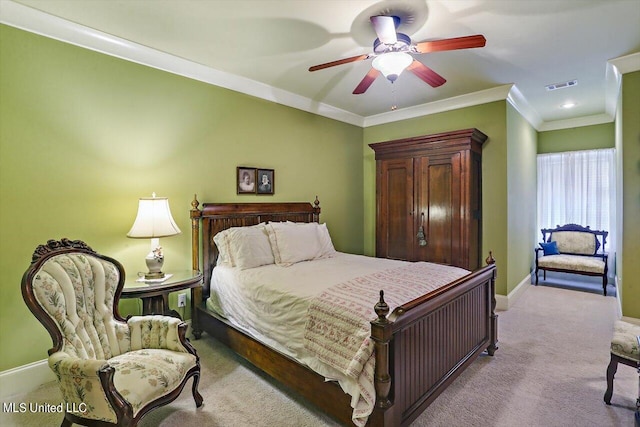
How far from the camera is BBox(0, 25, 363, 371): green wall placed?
233 cm

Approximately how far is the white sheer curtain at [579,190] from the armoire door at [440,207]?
2854 mm

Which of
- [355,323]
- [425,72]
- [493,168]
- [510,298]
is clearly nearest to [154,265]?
[355,323]

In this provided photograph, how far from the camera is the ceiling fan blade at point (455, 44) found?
1.95 m

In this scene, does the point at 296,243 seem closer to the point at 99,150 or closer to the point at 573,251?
Result: the point at 99,150

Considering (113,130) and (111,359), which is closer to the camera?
(111,359)

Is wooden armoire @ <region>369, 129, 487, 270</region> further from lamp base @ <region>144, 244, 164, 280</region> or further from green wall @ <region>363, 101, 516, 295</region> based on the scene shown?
lamp base @ <region>144, 244, 164, 280</region>

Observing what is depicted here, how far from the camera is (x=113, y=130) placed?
279cm

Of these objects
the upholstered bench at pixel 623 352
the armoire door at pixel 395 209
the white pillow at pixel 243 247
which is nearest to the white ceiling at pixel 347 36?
the armoire door at pixel 395 209

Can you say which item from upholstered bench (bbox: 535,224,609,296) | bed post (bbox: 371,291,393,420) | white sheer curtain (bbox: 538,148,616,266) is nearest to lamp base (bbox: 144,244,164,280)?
bed post (bbox: 371,291,393,420)

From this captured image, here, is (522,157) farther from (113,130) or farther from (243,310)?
(113,130)

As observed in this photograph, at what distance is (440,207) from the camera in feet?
13.6

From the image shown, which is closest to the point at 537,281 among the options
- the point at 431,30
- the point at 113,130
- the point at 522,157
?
the point at 522,157

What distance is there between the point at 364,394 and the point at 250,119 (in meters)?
3.19

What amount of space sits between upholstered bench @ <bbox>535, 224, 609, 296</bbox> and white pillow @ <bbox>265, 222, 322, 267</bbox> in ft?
13.2
